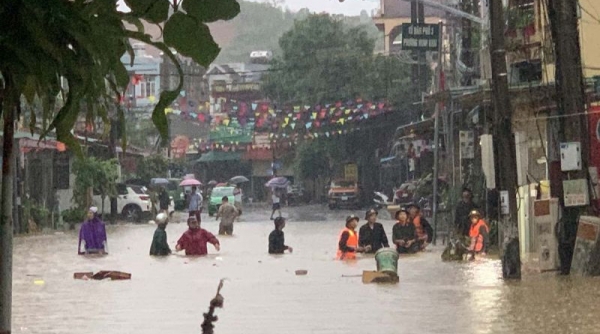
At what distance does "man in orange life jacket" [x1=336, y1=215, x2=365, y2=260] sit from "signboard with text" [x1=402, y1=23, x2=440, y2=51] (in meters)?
7.70

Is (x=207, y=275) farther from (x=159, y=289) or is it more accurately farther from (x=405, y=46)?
(x=405, y=46)

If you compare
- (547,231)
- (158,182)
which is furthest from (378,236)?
(158,182)

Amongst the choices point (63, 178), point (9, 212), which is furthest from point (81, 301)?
point (63, 178)

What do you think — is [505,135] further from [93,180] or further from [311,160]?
[311,160]

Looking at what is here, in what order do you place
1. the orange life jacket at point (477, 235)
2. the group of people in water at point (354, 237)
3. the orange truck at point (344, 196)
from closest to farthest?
the orange life jacket at point (477, 235) < the group of people in water at point (354, 237) < the orange truck at point (344, 196)

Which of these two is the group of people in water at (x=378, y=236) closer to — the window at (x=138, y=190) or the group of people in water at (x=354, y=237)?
the group of people in water at (x=354, y=237)

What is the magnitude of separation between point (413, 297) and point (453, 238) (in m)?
10.3

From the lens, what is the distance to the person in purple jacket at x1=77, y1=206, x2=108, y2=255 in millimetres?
31531

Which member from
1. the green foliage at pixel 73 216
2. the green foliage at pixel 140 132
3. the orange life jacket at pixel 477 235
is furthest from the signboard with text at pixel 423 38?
the green foliage at pixel 140 132

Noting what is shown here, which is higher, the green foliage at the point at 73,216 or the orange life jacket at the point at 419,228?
the green foliage at the point at 73,216

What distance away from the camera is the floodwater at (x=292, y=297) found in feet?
51.6

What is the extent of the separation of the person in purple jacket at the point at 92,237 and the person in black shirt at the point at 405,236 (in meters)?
6.50

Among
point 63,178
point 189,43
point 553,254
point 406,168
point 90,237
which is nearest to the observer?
point 189,43

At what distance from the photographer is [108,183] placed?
5225 cm
